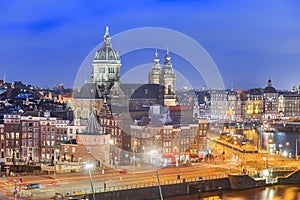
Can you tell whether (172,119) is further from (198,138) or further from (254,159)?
(254,159)

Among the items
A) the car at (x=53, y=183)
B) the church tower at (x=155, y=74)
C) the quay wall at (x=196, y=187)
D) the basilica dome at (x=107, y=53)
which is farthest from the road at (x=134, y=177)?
the church tower at (x=155, y=74)

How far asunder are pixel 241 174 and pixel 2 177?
12748mm

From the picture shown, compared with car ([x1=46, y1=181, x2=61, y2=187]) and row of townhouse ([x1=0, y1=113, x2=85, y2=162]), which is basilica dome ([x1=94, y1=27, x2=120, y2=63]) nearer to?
row of townhouse ([x1=0, y1=113, x2=85, y2=162])

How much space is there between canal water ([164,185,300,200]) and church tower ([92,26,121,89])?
850 inches

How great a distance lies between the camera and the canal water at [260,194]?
2871cm

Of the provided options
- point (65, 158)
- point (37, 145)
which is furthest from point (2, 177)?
point (37, 145)

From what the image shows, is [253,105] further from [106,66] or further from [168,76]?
[106,66]

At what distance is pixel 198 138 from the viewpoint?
39.4 m

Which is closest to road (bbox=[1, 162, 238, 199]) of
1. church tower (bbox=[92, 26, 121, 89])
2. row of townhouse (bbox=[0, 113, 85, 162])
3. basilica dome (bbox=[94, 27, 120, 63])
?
row of townhouse (bbox=[0, 113, 85, 162])

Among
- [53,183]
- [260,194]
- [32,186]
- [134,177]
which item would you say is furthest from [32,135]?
[260,194]

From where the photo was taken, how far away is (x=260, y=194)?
29.8 m

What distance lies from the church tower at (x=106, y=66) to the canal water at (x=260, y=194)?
2160 cm

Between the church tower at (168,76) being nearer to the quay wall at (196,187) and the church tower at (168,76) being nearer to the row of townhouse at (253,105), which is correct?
the quay wall at (196,187)

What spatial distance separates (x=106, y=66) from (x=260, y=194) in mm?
23630
